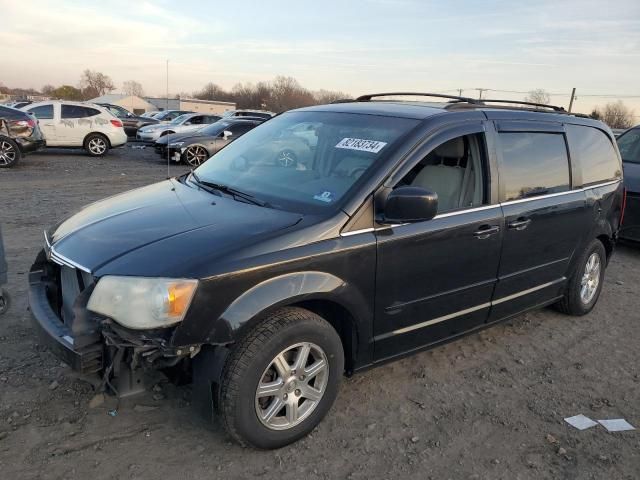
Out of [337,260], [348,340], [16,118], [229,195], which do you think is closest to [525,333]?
[348,340]

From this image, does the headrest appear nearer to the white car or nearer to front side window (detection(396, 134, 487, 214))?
front side window (detection(396, 134, 487, 214))

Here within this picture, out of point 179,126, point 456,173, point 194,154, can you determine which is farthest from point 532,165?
point 179,126

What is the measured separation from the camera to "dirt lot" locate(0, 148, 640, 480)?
8.95 feet

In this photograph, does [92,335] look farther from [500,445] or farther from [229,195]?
[500,445]

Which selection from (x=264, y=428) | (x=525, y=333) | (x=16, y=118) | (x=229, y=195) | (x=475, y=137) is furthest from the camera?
(x=16, y=118)

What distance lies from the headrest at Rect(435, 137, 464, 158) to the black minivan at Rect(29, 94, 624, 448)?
0.05ft

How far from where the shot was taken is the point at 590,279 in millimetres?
5008

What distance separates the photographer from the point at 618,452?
302cm

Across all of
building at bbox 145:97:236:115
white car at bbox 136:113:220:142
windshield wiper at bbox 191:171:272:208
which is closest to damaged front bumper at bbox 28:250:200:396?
windshield wiper at bbox 191:171:272:208

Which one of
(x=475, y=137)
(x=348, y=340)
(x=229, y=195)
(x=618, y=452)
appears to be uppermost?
(x=475, y=137)

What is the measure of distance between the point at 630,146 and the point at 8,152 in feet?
42.8

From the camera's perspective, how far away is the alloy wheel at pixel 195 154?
15.0 m

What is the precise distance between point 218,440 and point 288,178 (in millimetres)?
1597

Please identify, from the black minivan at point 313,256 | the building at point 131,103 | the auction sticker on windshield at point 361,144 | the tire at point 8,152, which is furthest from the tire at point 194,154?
the building at point 131,103
